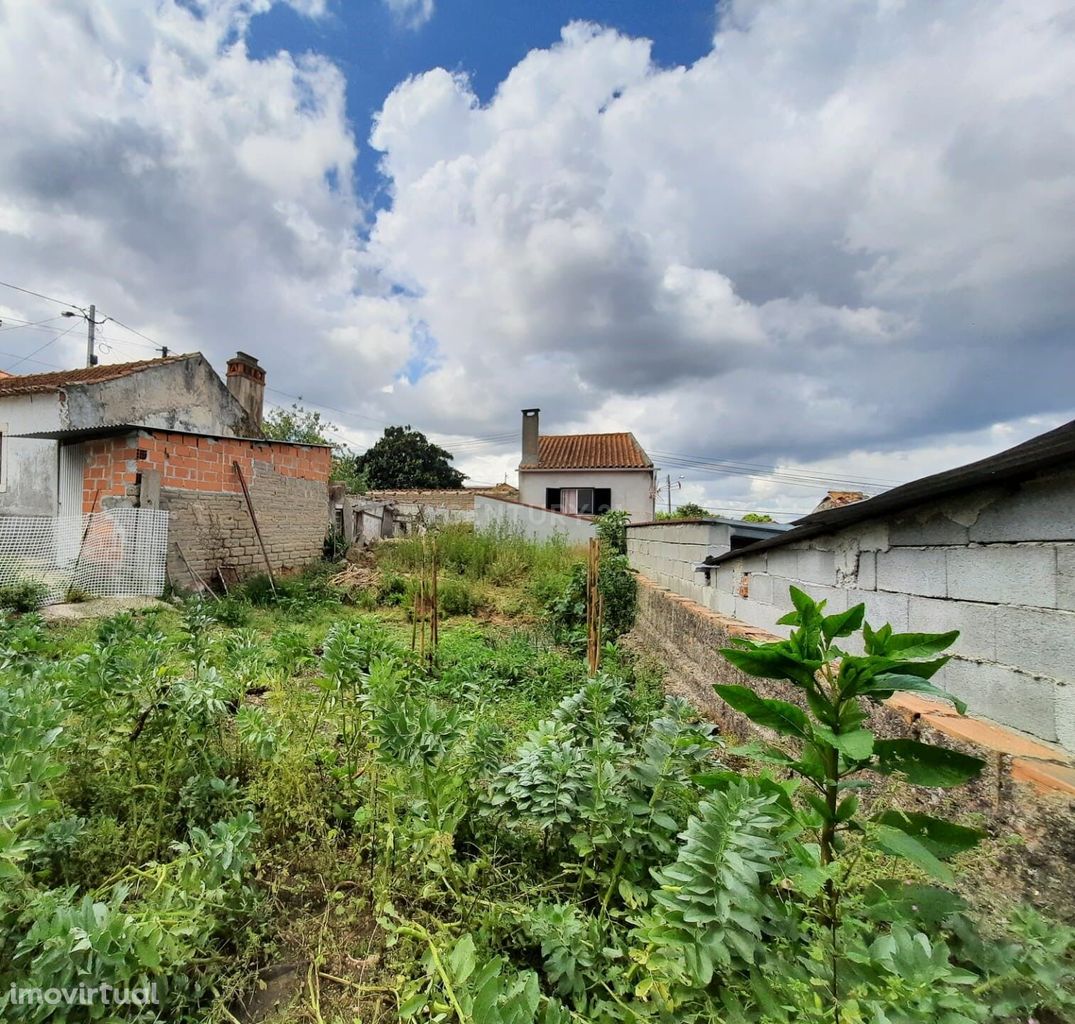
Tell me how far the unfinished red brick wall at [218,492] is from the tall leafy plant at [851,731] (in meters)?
8.32

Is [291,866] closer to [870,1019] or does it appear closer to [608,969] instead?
[608,969]

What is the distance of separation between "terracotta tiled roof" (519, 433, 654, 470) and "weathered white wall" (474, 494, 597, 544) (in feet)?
10.9

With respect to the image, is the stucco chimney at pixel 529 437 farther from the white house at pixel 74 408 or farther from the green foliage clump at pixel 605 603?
the green foliage clump at pixel 605 603

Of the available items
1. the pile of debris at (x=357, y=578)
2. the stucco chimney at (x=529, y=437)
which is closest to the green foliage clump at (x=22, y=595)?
the pile of debris at (x=357, y=578)

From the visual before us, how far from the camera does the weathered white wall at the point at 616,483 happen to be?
50.6ft

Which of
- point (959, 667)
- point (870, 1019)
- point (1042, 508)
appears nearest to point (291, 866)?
point (870, 1019)

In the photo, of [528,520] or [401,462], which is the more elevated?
[401,462]

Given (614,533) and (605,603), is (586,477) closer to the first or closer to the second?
(614,533)

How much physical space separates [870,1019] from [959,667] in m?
1.23

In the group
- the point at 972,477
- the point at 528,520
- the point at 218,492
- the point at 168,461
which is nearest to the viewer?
the point at 972,477

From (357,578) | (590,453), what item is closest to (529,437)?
(590,453)

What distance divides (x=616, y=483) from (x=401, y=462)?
619 inches

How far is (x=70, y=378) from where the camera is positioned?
9852 mm

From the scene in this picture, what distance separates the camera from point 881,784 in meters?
1.50
